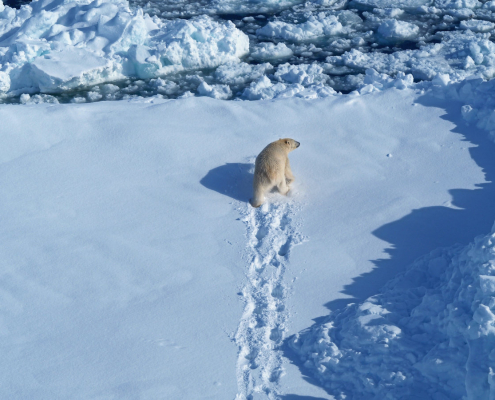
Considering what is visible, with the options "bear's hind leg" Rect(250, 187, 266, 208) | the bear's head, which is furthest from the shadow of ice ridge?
the bear's head

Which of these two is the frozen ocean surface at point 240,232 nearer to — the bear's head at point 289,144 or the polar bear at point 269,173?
the polar bear at point 269,173

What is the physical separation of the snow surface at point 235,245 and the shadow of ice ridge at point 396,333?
14mm

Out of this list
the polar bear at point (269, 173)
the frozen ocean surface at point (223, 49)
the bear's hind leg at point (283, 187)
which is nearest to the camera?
the polar bear at point (269, 173)

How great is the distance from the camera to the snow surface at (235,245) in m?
4.17

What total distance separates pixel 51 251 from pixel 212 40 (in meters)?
5.38

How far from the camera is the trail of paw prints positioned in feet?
13.7

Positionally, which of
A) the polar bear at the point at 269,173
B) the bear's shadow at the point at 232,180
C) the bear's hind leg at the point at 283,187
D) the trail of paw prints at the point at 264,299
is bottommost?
the trail of paw prints at the point at 264,299

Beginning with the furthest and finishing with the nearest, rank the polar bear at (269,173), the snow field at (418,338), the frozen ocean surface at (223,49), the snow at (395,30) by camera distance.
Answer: the snow at (395,30)
the frozen ocean surface at (223,49)
the polar bear at (269,173)
the snow field at (418,338)

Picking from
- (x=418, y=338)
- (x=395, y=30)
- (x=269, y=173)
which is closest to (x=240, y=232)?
(x=269, y=173)

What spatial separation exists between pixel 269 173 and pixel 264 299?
1.35 metres

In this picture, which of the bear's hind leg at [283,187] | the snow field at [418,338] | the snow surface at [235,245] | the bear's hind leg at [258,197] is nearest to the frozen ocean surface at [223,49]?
the snow surface at [235,245]

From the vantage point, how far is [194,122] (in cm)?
690

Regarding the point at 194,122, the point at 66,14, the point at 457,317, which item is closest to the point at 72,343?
the point at 457,317

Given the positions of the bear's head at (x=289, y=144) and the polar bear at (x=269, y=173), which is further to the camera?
the bear's head at (x=289, y=144)
